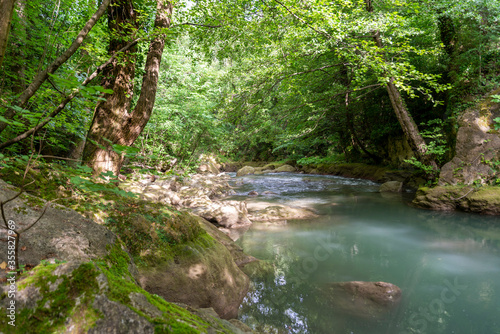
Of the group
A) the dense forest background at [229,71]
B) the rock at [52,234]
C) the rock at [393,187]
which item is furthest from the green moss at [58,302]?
the rock at [393,187]

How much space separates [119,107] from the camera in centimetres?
376

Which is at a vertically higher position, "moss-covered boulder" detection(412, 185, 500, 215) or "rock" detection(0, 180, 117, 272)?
"rock" detection(0, 180, 117, 272)

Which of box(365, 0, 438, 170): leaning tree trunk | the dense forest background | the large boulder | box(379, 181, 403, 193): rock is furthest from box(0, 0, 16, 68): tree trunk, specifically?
box(379, 181, 403, 193): rock

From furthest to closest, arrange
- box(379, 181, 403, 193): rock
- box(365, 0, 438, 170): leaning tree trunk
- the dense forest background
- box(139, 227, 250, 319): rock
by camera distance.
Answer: box(379, 181, 403, 193): rock < box(365, 0, 438, 170): leaning tree trunk < the dense forest background < box(139, 227, 250, 319): rock

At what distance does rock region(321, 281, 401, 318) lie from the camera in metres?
3.01

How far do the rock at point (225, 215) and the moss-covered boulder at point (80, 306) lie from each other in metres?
5.43

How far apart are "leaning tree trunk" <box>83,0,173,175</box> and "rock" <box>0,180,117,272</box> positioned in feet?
6.31

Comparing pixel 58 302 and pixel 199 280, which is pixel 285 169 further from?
pixel 58 302

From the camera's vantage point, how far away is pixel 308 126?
12930mm

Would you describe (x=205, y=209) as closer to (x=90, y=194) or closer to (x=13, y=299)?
(x=90, y=194)

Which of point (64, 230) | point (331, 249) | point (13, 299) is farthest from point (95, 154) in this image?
point (331, 249)

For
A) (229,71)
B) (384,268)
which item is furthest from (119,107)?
(229,71)

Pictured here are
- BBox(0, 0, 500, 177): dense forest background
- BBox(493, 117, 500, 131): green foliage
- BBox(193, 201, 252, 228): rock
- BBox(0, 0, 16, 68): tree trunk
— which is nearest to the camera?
BBox(0, 0, 16, 68): tree trunk

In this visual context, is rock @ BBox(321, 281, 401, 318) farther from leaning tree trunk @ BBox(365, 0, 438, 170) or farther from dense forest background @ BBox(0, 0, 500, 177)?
leaning tree trunk @ BBox(365, 0, 438, 170)
